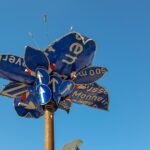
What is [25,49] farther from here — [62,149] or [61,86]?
[62,149]

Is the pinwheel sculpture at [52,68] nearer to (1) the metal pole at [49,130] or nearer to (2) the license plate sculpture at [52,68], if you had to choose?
(2) the license plate sculpture at [52,68]

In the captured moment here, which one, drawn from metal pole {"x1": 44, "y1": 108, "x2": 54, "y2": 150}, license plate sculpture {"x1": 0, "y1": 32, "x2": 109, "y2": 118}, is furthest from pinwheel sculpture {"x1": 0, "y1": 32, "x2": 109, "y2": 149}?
metal pole {"x1": 44, "y1": 108, "x2": 54, "y2": 150}

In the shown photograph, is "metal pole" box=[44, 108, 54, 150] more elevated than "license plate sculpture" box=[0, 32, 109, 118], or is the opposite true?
"license plate sculpture" box=[0, 32, 109, 118]

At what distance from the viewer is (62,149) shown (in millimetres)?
9789

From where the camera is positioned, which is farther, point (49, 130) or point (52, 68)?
point (52, 68)

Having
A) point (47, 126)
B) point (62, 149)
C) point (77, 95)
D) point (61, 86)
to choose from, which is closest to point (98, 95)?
point (77, 95)

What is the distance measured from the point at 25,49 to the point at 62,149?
14.4ft

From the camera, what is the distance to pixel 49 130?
12016 mm

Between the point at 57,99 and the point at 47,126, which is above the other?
the point at 57,99

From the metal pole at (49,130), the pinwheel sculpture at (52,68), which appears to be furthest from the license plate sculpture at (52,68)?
the metal pole at (49,130)

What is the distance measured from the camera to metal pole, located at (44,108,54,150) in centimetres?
1167

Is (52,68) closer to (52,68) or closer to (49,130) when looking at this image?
(52,68)

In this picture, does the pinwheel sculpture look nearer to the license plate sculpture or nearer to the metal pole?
the license plate sculpture

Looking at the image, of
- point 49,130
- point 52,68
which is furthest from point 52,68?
point 49,130
